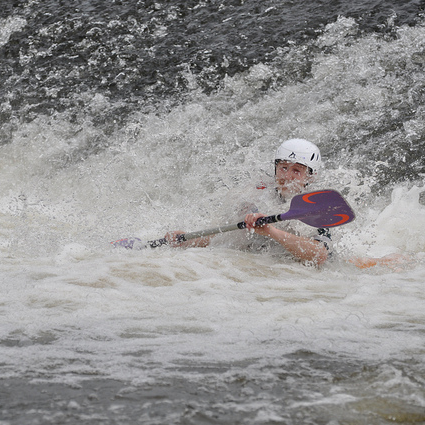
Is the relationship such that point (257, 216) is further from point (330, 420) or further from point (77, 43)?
point (77, 43)

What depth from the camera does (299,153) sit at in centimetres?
490

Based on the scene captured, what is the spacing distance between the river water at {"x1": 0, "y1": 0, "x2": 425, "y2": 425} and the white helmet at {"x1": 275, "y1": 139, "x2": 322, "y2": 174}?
527 millimetres

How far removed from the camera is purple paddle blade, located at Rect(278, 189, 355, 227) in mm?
4547

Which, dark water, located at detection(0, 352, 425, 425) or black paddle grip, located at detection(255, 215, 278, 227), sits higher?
black paddle grip, located at detection(255, 215, 278, 227)

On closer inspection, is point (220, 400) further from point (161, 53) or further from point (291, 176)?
point (161, 53)

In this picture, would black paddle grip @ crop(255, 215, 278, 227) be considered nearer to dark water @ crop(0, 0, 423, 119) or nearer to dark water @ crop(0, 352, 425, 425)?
dark water @ crop(0, 352, 425, 425)

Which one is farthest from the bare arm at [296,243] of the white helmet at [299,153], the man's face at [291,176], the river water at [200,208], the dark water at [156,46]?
the dark water at [156,46]

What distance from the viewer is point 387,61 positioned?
7906 millimetres

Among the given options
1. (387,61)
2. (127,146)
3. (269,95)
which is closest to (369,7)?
(387,61)

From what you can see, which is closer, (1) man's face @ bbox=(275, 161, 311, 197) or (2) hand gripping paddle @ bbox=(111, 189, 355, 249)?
(2) hand gripping paddle @ bbox=(111, 189, 355, 249)

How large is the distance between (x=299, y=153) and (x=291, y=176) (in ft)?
0.67

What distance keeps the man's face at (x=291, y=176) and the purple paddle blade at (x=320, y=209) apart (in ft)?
1.12

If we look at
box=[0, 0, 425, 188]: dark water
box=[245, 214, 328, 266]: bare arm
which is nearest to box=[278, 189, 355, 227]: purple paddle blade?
box=[245, 214, 328, 266]: bare arm

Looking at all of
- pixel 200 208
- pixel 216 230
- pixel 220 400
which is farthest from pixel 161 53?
pixel 220 400
